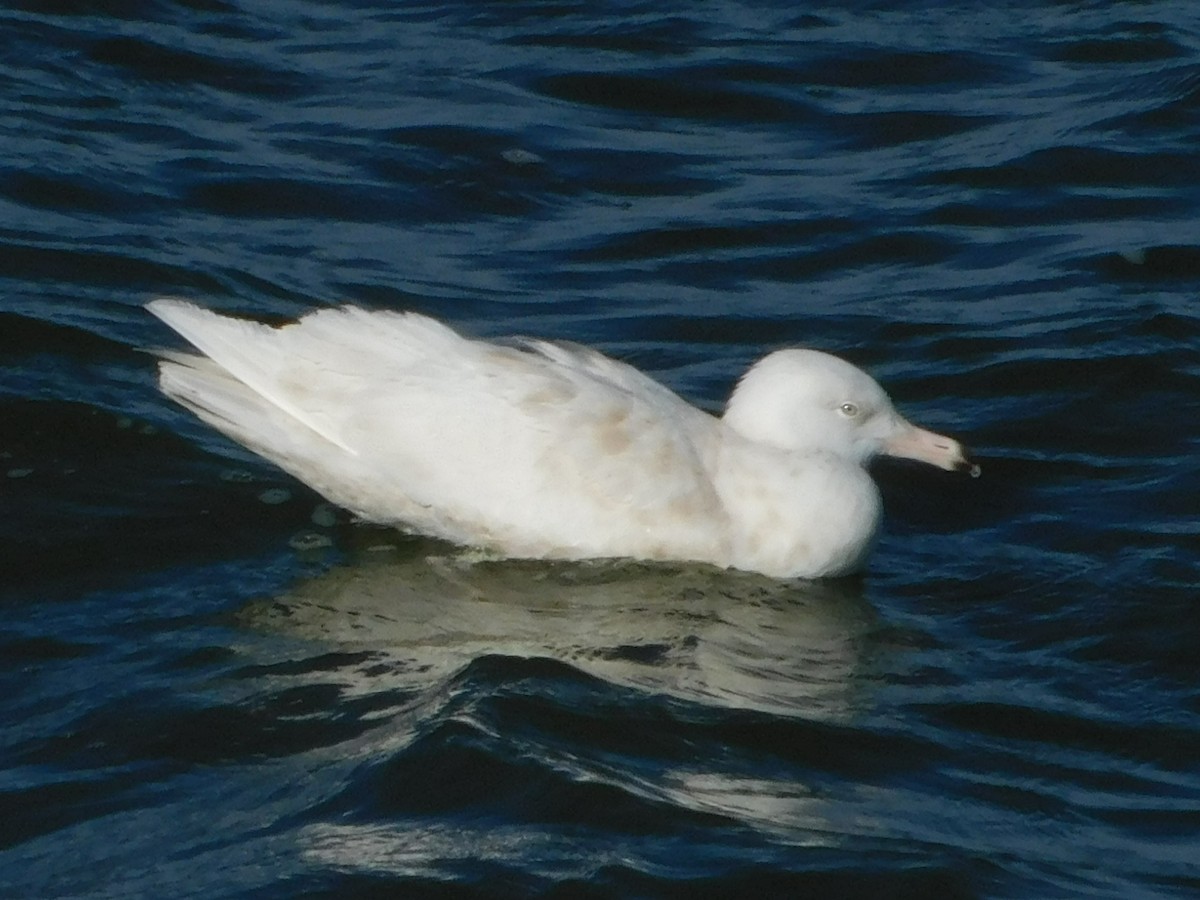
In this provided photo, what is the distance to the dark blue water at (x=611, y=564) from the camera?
19.8ft

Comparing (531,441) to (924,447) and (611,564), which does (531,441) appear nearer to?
(611,564)

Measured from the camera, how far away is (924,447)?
27.8 ft

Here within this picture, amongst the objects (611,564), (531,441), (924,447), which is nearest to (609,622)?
(611,564)

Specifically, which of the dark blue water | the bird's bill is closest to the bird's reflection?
the dark blue water

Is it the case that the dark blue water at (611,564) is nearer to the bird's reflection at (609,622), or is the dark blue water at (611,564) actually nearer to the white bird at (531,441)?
the bird's reflection at (609,622)

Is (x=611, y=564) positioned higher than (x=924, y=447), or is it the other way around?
(x=924, y=447)

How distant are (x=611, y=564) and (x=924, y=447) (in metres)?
1.31

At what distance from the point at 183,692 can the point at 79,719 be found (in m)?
0.34

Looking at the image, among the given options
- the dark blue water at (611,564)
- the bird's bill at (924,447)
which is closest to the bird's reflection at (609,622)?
the dark blue water at (611,564)

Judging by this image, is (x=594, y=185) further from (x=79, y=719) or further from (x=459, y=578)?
(x=79, y=719)

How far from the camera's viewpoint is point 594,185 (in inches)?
484

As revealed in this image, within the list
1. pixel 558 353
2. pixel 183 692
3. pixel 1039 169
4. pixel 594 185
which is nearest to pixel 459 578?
pixel 558 353

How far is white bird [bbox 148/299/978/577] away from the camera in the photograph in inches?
309

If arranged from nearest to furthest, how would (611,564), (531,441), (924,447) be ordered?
(531,441), (611,564), (924,447)
